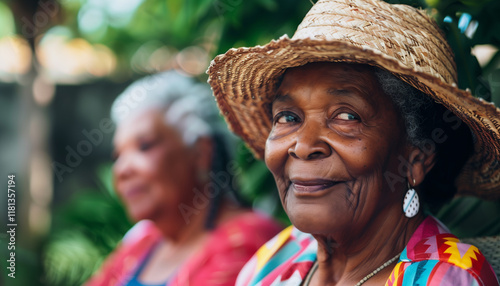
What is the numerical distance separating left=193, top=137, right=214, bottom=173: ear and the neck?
1.37 meters

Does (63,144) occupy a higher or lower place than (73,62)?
lower

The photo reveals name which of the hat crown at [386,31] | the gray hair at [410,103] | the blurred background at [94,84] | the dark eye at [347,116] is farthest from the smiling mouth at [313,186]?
the blurred background at [94,84]

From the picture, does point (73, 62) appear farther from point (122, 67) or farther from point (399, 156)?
point (399, 156)

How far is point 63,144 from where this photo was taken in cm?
713

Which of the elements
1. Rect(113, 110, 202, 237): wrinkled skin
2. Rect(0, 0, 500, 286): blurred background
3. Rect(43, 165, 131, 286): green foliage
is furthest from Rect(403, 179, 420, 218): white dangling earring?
Rect(43, 165, 131, 286): green foliage

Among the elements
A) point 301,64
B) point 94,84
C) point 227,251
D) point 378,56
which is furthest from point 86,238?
point 378,56

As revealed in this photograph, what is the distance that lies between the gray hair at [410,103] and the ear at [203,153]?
5.05ft

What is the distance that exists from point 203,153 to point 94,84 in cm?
451

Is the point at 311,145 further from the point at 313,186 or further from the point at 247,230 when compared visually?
the point at 247,230

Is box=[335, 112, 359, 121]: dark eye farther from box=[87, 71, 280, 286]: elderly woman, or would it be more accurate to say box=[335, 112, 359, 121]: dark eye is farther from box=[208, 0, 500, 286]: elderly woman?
box=[87, 71, 280, 286]: elderly woman

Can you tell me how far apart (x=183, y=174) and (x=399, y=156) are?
155cm

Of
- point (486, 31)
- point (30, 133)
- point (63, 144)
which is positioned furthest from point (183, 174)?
point (63, 144)

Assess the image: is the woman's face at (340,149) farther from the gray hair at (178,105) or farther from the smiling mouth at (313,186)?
the gray hair at (178,105)

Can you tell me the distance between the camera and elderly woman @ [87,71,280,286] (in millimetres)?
2926
